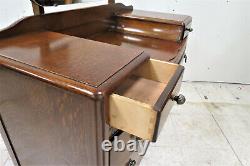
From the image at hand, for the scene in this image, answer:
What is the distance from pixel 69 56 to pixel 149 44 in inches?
21.7

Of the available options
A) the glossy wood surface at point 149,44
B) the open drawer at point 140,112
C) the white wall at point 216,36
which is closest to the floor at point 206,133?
the white wall at point 216,36

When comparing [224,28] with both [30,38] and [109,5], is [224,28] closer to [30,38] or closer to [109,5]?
[109,5]

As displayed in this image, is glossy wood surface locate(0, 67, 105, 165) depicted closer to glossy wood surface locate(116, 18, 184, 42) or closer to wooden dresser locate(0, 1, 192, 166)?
wooden dresser locate(0, 1, 192, 166)

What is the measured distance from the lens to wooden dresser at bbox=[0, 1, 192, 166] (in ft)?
1.59

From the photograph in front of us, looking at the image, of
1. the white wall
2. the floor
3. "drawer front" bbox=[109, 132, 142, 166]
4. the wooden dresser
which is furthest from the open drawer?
the white wall

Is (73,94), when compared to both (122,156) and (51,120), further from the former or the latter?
(122,156)

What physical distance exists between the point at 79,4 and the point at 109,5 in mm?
204

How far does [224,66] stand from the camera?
2.10 metres

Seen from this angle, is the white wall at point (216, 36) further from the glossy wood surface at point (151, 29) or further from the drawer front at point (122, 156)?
the drawer front at point (122, 156)

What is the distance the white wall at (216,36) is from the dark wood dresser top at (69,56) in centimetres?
134

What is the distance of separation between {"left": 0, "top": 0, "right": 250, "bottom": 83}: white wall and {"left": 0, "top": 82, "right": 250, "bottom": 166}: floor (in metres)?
0.21

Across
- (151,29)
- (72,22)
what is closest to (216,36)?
(151,29)

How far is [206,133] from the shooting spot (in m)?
1.52

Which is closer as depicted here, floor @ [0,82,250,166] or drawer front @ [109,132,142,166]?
drawer front @ [109,132,142,166]
